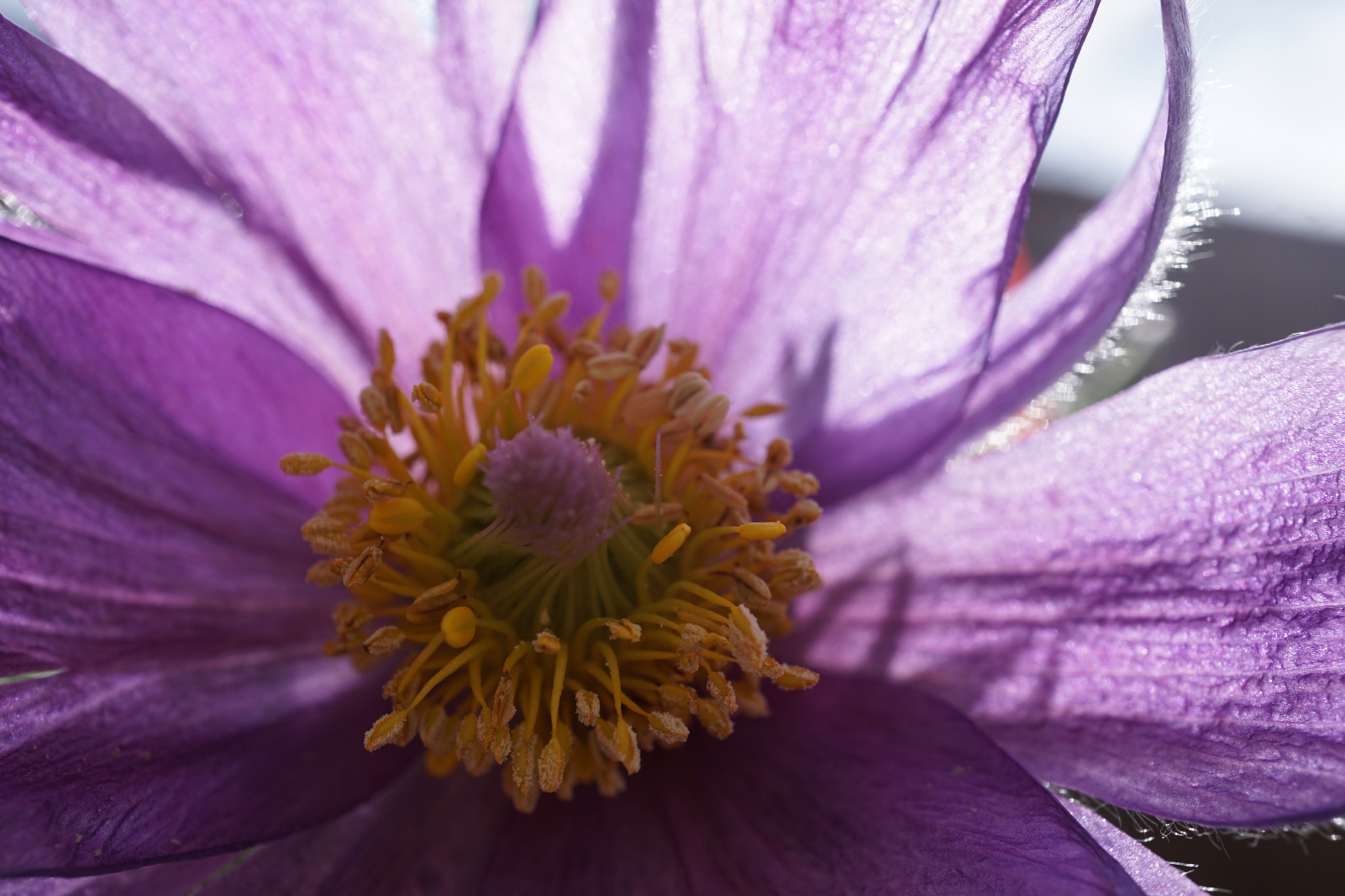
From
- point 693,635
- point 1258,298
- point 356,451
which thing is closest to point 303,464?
point 356,451

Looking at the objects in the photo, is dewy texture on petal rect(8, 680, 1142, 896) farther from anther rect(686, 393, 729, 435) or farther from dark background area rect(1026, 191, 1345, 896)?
dark background area rect(1026, 191, 1345, 896)

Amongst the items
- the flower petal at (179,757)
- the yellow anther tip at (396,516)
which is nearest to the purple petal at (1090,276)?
the yellow anther tip at (396,516)

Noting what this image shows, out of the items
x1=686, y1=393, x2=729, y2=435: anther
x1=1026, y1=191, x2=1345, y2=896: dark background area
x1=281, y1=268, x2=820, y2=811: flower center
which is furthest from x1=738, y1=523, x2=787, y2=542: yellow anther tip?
x1=1026, y1=191, x2=1345, y2=896: dark background area

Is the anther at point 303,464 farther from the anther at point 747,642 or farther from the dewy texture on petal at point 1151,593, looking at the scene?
the dewy texture on petal at point 1151,593

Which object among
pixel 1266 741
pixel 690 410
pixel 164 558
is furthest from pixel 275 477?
pixel 1266 741

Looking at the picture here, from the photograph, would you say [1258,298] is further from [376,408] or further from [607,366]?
[376,408]
